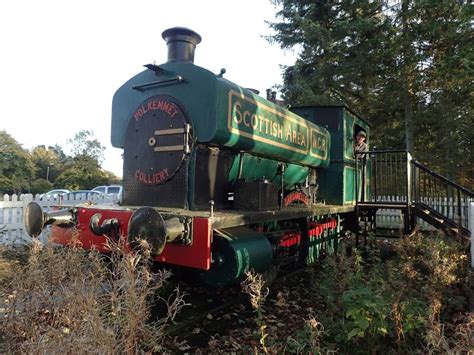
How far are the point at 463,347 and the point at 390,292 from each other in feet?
3.54

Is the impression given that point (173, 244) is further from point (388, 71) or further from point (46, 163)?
point (46, 163)

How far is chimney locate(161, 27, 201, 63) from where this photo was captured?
14.3ft

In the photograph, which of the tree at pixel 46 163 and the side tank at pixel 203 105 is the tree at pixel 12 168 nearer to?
the tree at pixel 46 163

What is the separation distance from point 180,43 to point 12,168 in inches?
1552

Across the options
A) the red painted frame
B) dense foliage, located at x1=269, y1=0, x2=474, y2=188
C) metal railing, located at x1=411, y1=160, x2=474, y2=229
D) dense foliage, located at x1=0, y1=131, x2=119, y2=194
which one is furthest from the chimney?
dense foliage, located at x1=0, y1=131, x2=119, y2=194

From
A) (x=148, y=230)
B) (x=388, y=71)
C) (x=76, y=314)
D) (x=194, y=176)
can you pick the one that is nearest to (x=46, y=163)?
(x=388, y=71)

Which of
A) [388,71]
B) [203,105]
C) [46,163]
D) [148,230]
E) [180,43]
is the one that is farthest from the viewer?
[46,163]

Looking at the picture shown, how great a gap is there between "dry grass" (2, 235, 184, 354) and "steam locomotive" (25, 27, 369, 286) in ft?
1.72

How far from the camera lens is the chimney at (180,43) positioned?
4352 mm

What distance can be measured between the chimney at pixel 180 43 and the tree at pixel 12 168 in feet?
122

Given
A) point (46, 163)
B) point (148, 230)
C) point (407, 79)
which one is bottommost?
point (148, 230)

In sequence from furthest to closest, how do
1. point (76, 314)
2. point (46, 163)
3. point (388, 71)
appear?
point (46, 163), point (388, 71), point (76, 314)

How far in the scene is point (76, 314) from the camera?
2.55 metres

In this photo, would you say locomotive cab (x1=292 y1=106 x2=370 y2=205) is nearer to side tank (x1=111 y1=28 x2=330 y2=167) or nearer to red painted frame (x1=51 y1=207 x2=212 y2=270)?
side tank (x1=111 y1=28 x2=330 y2=167)
